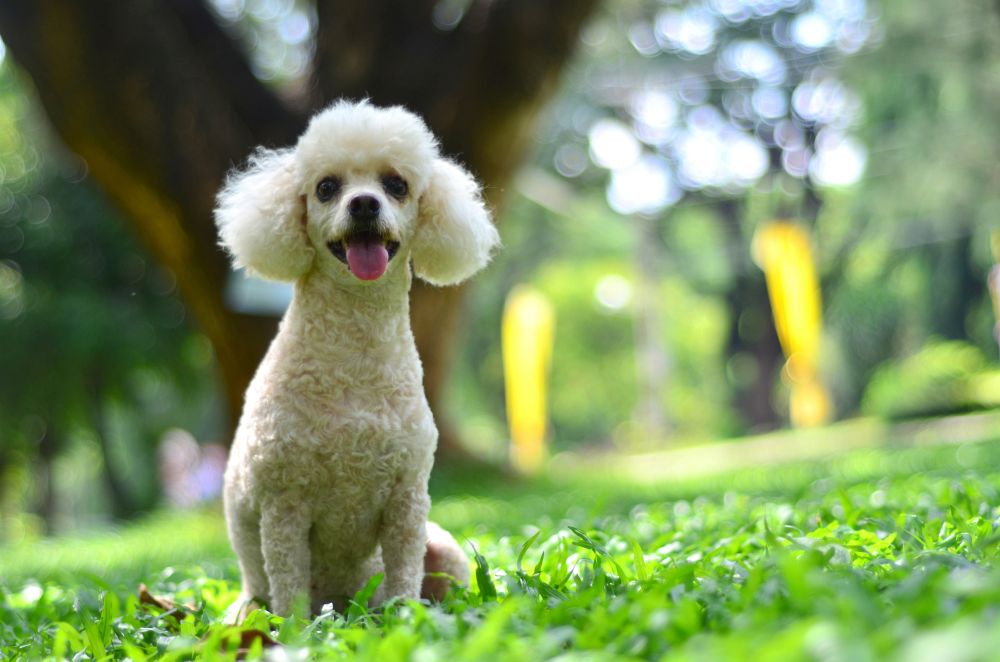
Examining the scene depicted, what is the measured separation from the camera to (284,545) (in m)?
2.67

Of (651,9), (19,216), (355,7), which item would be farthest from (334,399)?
(651,9)

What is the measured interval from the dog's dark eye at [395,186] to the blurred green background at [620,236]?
2670 mm

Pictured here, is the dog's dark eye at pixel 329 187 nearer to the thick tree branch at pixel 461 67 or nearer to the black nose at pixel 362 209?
the black nose at pixel 362 209

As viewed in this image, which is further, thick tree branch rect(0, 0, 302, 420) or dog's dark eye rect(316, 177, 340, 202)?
thick tree branch rect(0, 0, 302, 420)

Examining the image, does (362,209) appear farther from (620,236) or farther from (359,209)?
(620,236)

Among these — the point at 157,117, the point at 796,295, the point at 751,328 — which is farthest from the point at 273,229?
the point at 751,328

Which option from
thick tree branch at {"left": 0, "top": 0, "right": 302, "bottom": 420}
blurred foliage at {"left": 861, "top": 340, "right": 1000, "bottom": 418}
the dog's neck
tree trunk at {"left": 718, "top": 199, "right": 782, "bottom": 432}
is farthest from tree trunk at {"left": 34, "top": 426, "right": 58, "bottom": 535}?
tree trunk at {"left": 718, "top": 199, "right": 782, "bottom": 432}

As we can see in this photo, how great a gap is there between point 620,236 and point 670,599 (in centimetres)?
3044

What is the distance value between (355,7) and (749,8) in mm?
18275

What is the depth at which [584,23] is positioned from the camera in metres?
7.29

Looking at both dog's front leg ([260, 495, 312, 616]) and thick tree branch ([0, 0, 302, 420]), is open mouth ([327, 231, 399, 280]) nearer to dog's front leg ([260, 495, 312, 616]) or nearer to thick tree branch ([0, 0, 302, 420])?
dog's front leg ([260, 495, 312, 616])

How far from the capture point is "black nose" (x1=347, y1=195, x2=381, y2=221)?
2689mm

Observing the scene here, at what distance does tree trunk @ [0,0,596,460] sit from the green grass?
2.94 m

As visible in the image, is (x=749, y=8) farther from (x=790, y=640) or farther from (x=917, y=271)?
(x=790, y=640)
